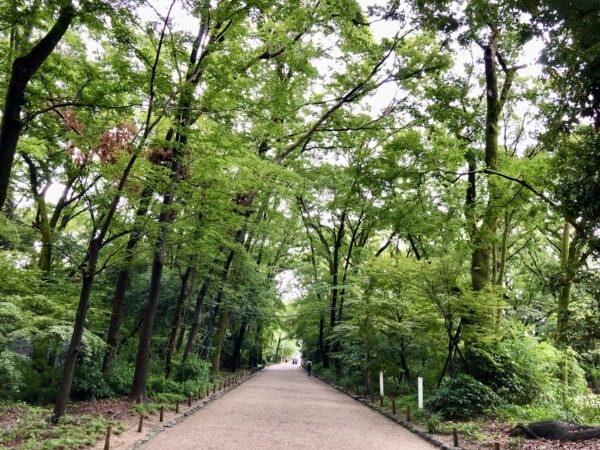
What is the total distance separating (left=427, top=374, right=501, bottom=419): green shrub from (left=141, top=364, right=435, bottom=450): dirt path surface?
48.8 inches

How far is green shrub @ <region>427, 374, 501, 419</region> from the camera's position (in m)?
9.91

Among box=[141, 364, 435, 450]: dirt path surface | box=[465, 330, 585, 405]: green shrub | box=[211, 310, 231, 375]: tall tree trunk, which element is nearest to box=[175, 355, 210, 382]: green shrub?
box=[141, 364, 435, 450]: dirt path surface

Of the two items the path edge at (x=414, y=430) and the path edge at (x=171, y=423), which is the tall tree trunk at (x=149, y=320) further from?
the path edge at (x=414, y=430)

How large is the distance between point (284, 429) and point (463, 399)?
4455 millimetres

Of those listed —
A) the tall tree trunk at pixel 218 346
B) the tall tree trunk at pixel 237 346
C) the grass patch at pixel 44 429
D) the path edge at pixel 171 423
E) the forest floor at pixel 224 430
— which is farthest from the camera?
the tall tree trunk at pixel 237 346

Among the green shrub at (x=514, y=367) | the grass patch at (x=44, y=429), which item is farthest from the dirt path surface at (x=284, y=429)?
the green shrub at (x=514, y=367)

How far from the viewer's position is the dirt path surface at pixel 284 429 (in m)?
7.75

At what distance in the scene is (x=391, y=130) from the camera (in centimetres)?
1357

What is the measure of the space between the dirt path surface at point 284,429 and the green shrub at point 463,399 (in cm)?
124

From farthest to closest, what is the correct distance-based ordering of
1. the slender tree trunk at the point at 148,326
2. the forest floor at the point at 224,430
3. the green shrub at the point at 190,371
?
the green shrub at the point at 190,371 → the slender tree trunk at the point at 148,326 → the forest floor at the point at 224,430

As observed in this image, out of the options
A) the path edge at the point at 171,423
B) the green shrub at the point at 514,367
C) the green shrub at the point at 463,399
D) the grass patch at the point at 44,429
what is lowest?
the path edge at the point at 171,423

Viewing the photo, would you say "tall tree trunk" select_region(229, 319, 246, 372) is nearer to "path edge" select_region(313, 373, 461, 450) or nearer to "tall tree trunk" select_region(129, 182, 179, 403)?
"path edge" select_region(313, 373, 461, 450)

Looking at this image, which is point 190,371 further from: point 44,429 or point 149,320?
point 44,429

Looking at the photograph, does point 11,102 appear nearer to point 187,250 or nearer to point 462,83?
point 187,250
